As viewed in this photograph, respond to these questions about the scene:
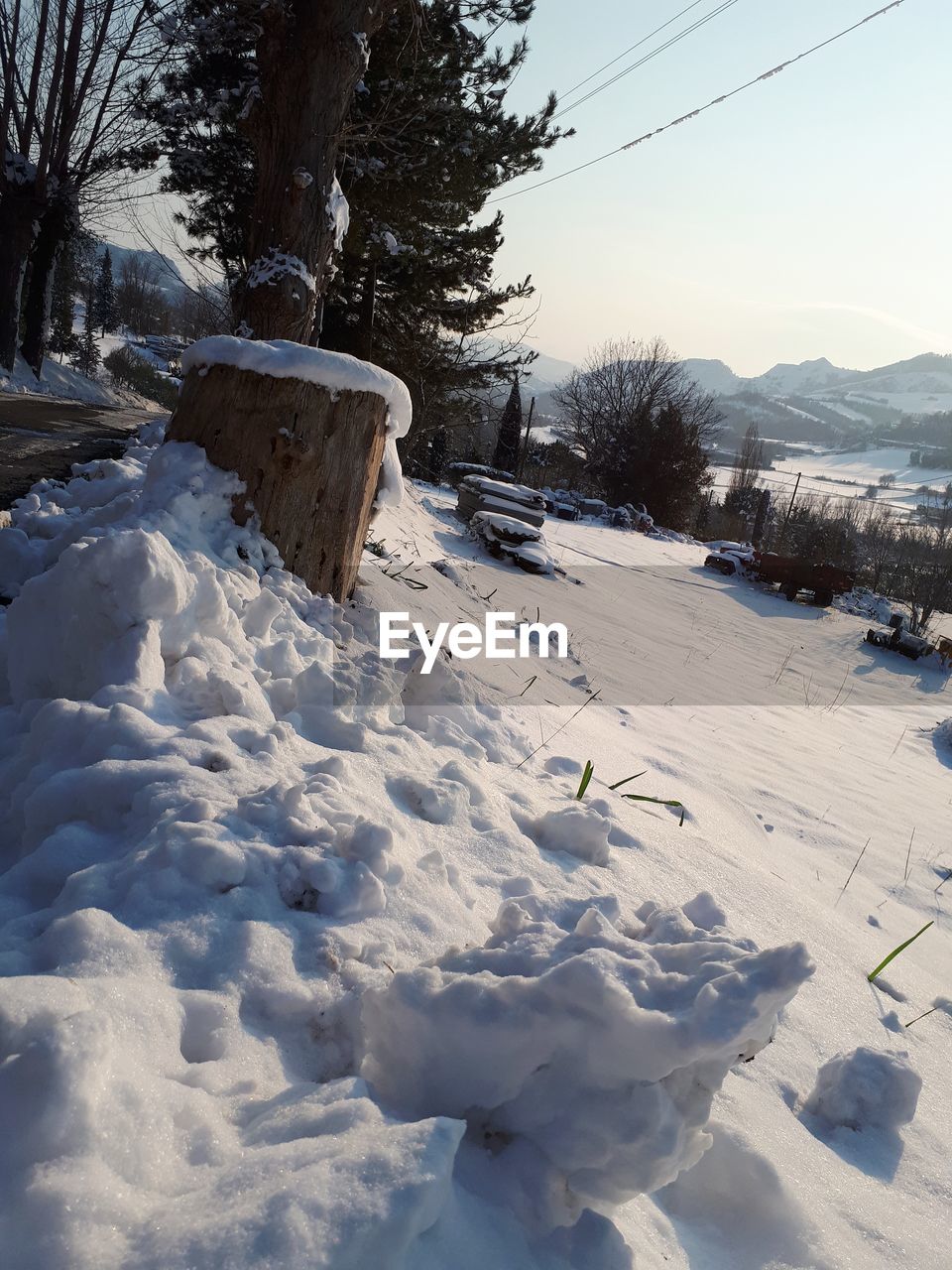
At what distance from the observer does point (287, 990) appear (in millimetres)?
1252

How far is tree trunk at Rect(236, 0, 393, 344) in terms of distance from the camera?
5.38m

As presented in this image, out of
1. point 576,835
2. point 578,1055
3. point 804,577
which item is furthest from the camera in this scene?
point 804,577

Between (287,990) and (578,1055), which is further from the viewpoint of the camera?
(287,990)

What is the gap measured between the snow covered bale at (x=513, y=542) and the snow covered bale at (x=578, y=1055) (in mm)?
9293

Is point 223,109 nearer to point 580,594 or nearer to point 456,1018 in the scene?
point 580,594

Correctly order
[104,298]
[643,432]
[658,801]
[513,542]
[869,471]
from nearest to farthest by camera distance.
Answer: [658,801], [513,542], [643,432], [104,298], [869,471]

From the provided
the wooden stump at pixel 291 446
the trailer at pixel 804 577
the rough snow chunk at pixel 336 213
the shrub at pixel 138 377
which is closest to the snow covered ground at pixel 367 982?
the wooden stump at pixel 291 446

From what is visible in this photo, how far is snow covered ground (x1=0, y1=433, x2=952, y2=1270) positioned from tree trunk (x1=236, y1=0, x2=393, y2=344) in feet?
10.8

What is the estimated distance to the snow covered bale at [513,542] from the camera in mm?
10375

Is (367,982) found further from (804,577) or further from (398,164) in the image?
(804,577)

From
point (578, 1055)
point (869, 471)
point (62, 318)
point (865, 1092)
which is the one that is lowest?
point (865, 1092)

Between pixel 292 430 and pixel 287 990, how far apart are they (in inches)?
90.4

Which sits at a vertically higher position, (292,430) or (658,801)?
(292,430)

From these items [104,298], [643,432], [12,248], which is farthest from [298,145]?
[104,298]
